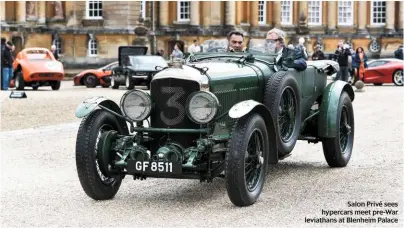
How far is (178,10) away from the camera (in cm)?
6116

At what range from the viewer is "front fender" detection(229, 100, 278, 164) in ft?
27.9

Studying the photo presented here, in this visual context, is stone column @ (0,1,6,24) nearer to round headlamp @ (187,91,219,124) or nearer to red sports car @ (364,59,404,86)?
red sports car @ (364,59,404,86)

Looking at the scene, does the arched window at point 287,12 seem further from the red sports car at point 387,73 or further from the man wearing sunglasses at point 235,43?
the man wearing sunglasses at point 235,43

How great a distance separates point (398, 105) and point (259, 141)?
15954mm

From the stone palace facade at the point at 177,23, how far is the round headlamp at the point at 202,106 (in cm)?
4461

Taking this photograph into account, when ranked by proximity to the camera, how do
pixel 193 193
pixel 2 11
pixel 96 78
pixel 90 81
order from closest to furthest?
pixel 193 193 < pixel 90 81 < pixel 96 78 < pixel 2 11

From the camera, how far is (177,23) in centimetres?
6066

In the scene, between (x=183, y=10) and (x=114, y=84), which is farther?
(x=183, y=10)

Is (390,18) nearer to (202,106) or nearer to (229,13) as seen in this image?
(229,13)

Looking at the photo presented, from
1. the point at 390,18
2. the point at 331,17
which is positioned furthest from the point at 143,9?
the point at 390,18

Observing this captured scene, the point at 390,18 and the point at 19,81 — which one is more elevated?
the point at 390,18

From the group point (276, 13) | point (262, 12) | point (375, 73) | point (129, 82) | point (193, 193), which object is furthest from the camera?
point (262, 12)

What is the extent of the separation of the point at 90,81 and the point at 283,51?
28.8 metres

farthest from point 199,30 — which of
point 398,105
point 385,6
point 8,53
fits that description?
point 398,105
